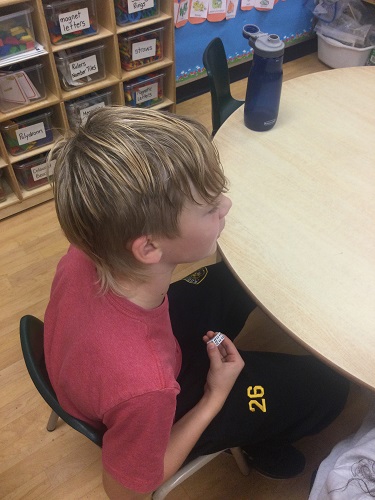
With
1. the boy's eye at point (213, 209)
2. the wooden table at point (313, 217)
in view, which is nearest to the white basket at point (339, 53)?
the wooden table at point (313, 217)

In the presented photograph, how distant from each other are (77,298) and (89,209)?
179 millimetres

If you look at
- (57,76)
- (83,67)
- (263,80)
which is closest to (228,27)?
(83,67)

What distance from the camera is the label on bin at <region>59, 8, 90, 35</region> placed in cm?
162

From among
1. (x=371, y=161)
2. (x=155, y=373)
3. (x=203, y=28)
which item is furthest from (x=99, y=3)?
(x=155, y=373)

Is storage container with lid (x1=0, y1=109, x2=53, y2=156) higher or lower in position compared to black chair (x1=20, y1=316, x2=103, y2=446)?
lower

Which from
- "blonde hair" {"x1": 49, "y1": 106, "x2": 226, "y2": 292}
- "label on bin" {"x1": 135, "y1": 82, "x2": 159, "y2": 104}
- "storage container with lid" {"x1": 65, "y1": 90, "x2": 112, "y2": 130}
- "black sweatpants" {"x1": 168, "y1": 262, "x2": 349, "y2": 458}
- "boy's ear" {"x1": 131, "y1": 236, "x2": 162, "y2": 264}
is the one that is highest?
"blonde hair" {"x1": 49, "y1": 106, "x2": 226, "y2": 292}

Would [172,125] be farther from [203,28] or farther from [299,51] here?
[299,51]

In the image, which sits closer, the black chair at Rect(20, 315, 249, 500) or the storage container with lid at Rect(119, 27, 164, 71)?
the black chair at Rect(20, 315, 249, 500)

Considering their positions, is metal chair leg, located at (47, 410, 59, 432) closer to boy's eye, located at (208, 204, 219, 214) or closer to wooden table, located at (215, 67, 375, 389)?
wooden table, located at (215, 67, 375, 389)

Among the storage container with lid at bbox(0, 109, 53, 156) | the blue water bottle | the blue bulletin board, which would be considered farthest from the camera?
the blue bulletin board

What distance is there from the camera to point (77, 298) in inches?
28.2

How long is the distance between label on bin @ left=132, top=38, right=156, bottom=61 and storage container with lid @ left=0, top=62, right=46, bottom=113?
408 mm

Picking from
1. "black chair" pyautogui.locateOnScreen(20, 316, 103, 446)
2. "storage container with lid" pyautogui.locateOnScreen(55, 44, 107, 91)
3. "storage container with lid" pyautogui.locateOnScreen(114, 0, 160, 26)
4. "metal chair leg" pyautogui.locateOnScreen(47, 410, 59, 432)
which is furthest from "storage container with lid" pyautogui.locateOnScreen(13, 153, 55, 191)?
"black chair" pyautogui.locateOnScreen(20, 316, 103, 446)

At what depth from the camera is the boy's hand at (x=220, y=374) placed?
84cm
